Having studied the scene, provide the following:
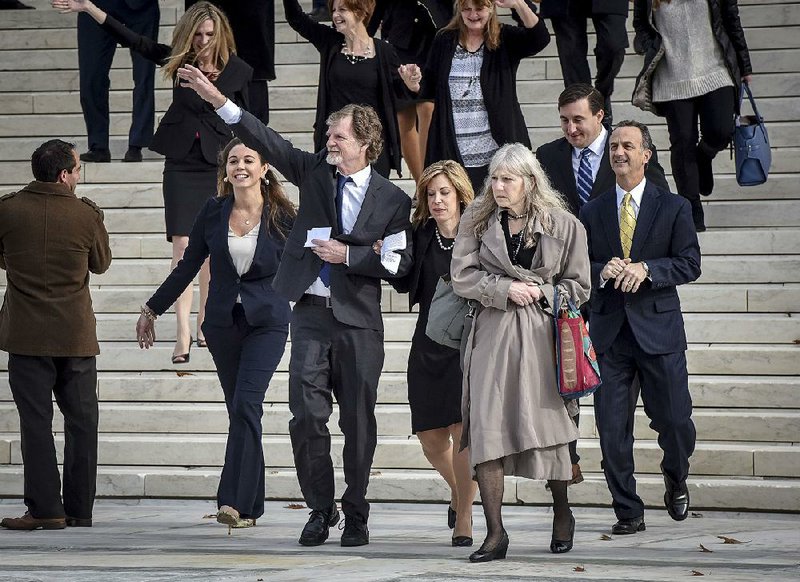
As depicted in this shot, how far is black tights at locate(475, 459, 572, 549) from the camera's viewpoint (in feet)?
24.5

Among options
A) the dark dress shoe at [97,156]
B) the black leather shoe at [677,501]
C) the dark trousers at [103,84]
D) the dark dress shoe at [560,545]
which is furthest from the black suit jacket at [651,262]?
the dark dress shoe at [97,156]

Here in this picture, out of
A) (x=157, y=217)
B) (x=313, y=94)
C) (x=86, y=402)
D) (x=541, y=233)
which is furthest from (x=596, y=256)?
(x=313, y=94)

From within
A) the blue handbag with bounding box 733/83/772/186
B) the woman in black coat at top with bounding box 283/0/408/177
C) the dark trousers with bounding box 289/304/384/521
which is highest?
the woman in black coat at top with bounding box 283/0/408/177

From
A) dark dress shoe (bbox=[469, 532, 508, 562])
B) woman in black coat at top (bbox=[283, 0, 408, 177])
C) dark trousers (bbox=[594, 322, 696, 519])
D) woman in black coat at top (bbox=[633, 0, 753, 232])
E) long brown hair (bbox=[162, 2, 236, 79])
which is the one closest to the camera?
dark dress shoe (bbox=[469, 532, 508, 562])

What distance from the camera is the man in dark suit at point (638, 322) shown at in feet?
27.8

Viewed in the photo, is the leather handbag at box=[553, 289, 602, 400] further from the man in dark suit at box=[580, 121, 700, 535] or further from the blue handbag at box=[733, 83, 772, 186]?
the blue handbag at box=[733, 83, 772, 186]

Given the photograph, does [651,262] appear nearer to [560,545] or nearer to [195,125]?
[560,545]

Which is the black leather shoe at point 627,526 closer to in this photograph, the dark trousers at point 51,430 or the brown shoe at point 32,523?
the dark trousers at point 51,430

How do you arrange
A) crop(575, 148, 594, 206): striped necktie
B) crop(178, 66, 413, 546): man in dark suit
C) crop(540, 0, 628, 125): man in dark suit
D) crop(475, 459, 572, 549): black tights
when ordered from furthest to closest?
crop(540, 0, 628, 125): man in dark suit, crop(575, 148, 594, 206): striped necktie, crop(178, 66, 413, 546): man in dark suit, crop(475, 459, 572, 549): black tights

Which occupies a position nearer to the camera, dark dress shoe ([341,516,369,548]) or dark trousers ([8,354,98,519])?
dark dress shoe ([341,516,369,548])

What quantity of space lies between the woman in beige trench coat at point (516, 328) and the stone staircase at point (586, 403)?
1835 mm

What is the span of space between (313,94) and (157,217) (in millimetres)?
2269

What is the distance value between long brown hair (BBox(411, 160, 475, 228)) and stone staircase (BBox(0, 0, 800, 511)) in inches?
73.7

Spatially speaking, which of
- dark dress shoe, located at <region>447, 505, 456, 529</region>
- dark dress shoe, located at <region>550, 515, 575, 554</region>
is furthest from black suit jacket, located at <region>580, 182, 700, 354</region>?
dark dress shoe, located at <region>550, 515, 575, 554</region>
